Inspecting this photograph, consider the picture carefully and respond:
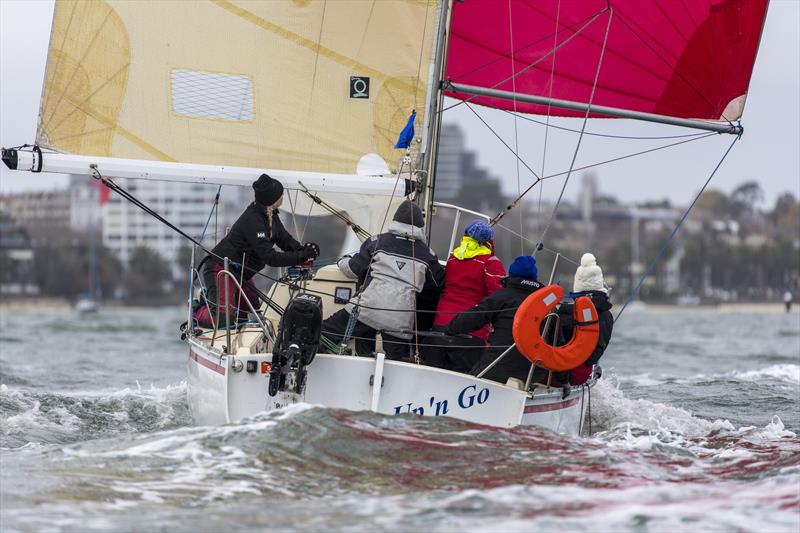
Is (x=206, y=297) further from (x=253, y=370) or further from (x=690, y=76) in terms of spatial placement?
(x=690, y=76)

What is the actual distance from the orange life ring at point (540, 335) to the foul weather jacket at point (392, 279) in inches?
28.7

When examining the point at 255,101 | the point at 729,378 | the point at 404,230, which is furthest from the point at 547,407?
the point at 729,378

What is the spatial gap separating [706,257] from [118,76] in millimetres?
82628

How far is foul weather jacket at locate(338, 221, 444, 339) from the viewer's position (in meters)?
7.79

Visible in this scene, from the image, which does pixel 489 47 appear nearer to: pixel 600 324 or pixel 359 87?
pixel 359 87

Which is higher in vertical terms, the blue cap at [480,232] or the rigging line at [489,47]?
the rigging line at [489,47]

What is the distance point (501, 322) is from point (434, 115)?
1.98m

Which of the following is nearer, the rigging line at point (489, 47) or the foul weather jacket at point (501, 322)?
the foul weather jacket at point (501, 322)

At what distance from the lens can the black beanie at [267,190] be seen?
8.46 metres

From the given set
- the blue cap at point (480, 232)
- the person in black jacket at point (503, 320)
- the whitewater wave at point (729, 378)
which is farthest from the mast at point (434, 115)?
the whitewater wave at point (729, 378)

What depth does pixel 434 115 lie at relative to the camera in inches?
360

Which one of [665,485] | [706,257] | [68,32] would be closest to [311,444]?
[665,485]

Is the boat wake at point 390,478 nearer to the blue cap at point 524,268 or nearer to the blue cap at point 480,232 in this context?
the blue cap at point 524,268

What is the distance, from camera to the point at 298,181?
8.85m
